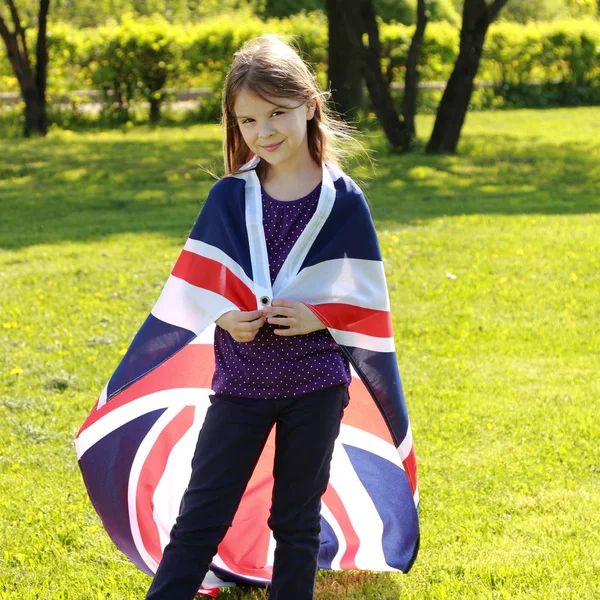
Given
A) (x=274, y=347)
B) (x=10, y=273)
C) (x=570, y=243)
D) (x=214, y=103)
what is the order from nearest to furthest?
1. (x=274, y=347)
2. (x=10, y=273)
3. (x=570, y=243)
4. (x=214, y=103)

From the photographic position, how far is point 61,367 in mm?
6000

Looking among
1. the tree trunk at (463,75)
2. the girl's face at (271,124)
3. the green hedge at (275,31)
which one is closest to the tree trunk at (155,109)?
the green hedge at (275,31)

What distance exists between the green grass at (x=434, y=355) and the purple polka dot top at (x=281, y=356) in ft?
3.27

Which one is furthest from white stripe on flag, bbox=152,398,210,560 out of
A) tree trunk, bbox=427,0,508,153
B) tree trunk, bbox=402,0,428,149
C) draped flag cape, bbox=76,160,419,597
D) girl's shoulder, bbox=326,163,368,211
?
tree trunk, bbox=402,0,428,149

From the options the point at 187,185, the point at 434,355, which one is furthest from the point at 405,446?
the point at 187,185

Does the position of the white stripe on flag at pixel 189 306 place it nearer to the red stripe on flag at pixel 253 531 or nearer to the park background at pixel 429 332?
the red stripe on flag at pixel 253 531

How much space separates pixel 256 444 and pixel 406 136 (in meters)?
12.9

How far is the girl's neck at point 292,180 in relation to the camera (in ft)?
9.77

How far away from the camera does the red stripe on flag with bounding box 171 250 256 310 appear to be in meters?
2.93

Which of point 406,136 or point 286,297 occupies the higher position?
→ point 286,297

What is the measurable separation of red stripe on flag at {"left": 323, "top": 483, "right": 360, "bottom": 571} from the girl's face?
1.30 meters

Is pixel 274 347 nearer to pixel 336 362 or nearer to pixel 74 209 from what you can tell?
pixel 336 362

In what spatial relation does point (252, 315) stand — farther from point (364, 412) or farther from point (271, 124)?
point (364, 412)

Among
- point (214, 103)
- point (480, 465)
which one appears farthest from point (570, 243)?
point (214, 103)
